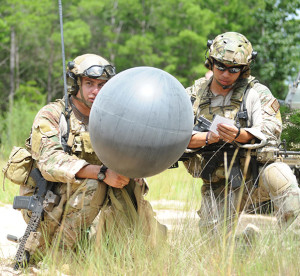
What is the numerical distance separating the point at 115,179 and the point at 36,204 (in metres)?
0.83

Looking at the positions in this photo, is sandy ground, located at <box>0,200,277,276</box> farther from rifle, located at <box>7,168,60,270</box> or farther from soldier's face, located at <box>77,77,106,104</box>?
soldier's face, located at <box>77,77,106,104</box>

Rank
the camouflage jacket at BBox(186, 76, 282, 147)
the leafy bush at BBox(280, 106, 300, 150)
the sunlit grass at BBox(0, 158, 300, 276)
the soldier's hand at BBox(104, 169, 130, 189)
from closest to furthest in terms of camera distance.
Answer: the sunlit grass at BBox(0, 158, 300, 276) < the soldier's hand at BBox(104, 169, 130, 189) < the camouflage jacket at BBox(186, 76, 282, 147) < the leafy bush at BBox(280, 106, 300, 150)

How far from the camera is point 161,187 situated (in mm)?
Result: 8398

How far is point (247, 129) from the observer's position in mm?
4980

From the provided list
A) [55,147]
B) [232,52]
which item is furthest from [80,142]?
[232,52]

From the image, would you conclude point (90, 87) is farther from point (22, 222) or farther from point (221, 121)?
point (22, 222)

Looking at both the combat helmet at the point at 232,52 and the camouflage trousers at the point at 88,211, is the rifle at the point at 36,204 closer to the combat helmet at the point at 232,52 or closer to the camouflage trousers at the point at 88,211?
the camouflage trousers at the point at 88,211

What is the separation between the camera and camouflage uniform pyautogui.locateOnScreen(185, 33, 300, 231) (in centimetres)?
499

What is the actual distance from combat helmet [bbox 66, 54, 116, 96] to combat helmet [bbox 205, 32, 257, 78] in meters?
1.08

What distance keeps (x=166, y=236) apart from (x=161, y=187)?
384 cm

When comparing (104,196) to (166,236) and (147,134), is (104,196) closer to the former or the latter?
(166,236)

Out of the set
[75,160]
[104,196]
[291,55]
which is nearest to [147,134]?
[75,160]

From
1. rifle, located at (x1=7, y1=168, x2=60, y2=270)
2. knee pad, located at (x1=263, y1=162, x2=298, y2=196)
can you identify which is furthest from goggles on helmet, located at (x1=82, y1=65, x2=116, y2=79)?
knee pad, located at (x1=263, y1=162, x2=298, y2=196)

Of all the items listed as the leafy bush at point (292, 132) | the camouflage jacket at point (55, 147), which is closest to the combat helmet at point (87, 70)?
the camouflage jacket at point (55, 147)
